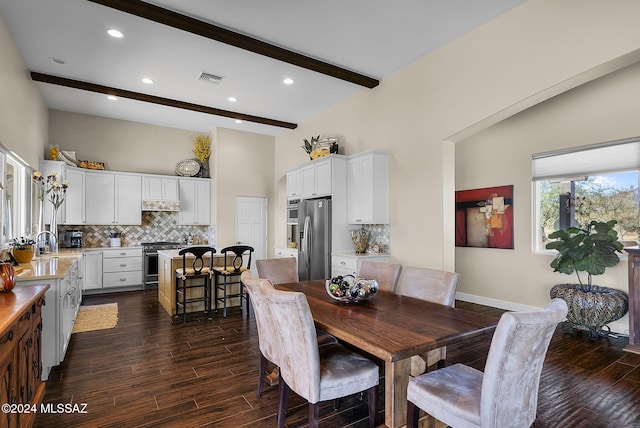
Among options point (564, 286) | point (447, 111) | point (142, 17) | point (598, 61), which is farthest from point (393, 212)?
point (142, 17)

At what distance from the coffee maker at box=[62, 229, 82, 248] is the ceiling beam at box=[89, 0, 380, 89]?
468cm

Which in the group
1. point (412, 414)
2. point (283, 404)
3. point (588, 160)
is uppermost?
point (588, 160)

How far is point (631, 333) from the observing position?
12.1 ft

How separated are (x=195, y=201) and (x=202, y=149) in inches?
45.9

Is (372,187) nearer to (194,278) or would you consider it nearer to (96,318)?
(194,278)

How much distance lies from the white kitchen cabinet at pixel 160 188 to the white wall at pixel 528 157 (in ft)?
18.2

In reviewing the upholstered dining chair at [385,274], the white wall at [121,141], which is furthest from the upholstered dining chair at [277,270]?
the white wall at [121,141]

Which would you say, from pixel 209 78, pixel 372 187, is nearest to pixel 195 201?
pixel 209 78

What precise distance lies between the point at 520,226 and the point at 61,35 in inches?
248

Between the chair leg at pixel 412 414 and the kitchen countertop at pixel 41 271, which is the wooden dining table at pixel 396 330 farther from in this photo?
the kitchen countertop at pixel 41 271

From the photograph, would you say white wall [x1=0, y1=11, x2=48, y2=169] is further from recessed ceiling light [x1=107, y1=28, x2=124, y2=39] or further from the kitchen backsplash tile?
the kitchen backsplash tile

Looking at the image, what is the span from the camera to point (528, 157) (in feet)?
16.6

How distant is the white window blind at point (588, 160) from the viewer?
4.14 m

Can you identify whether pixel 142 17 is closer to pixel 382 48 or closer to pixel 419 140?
pixel 382 48
